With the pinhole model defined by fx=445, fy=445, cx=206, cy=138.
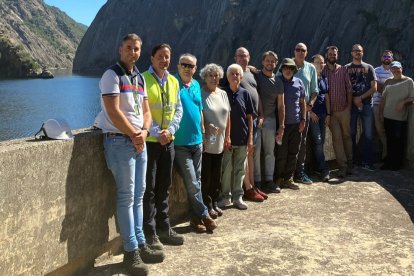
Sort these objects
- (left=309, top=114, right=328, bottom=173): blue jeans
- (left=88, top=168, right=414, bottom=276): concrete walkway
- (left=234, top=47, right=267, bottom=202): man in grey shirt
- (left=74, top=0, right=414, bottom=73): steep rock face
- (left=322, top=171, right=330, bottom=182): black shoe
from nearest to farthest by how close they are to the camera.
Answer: (left=88, top=168, right=414, bottom=276): concrete walkway, (left=234, top=47, right=267, bottom=202): man in grey shirt, (left=322, top=171, right=330, bottom=182): black shoe, (left=309, top=114, right=328, bottom=173): blue jeans, (left=74, top=0, right=414, bottom=73): steep rock face

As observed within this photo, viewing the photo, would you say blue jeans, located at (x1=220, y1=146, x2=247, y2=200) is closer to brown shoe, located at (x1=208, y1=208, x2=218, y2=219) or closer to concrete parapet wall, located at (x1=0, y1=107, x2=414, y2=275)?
brown shoe, located at (x1=208, y1=208, x2=218, y2=219)

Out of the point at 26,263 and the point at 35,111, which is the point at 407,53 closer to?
the point at 35,111

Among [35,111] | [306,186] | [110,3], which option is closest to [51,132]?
[306,186]

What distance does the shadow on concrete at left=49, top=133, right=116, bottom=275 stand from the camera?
414cm

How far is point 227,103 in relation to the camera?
5.92 meters

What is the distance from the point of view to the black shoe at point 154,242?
466cm

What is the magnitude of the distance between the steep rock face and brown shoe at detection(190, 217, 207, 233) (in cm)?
4561

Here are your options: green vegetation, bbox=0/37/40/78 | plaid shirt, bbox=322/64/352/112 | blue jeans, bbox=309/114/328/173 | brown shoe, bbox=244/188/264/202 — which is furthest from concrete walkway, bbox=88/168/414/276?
green vegetation, bbox=0/37/40/78

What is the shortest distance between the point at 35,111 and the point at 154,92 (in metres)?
56.8

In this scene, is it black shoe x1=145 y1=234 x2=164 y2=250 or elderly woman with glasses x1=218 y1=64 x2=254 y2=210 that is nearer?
black shoe x1=145 y1=234 x2=164 y2=250

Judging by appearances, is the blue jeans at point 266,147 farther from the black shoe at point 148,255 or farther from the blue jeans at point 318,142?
the black shoe at point 148,255

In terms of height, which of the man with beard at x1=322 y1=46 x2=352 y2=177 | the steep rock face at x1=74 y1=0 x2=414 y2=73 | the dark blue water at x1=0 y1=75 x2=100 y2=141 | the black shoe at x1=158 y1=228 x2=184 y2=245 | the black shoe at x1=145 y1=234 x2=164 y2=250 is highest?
the steep rock face at x1=74 y1=0 x2=414 y2=73

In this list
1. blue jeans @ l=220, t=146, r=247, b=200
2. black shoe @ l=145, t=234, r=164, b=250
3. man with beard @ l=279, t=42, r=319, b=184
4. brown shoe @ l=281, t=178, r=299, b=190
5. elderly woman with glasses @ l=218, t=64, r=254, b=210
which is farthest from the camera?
man with beard @ l=279, t=42, r=319, b=184

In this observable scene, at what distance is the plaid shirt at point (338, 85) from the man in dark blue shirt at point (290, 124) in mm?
1085
